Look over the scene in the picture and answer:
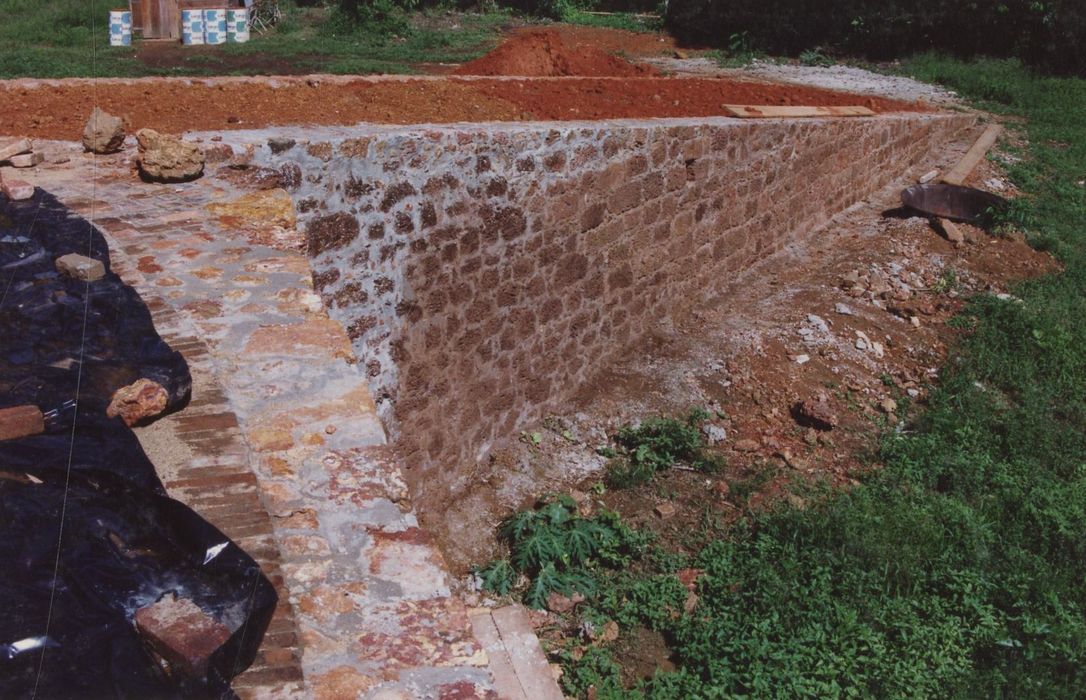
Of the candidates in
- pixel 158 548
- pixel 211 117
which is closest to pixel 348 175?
pixel 211 117

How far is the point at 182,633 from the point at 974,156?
40.0ft

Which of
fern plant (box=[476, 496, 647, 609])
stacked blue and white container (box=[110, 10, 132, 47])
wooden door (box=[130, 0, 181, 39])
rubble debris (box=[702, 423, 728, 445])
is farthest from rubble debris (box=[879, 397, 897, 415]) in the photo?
wooden door (box=[130, 0, 181, 39])

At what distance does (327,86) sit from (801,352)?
4317mm

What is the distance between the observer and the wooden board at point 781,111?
26.9 ft

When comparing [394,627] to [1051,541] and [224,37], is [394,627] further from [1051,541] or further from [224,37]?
[224,37]

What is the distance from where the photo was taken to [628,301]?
693 centimetres

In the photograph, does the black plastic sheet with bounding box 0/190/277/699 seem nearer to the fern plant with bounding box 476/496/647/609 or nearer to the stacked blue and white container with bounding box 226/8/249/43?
the fern plant with bounding box 476/496/647/609

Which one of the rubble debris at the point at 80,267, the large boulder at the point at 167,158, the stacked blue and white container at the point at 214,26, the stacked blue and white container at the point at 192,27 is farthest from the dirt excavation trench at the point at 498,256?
the stacked blue and white container at the point at 192,27

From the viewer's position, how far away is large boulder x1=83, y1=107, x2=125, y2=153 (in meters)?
4.37

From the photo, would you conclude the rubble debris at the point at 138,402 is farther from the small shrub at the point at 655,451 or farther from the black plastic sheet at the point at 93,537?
the small shrub at the point at 655,451

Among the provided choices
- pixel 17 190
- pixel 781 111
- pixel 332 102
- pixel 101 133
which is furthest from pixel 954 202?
pixel 17 190

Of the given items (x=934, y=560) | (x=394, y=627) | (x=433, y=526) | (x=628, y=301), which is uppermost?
(x=394, y=627)

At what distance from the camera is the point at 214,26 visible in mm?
15352

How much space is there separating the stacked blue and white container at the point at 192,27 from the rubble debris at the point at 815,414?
12.9 m
